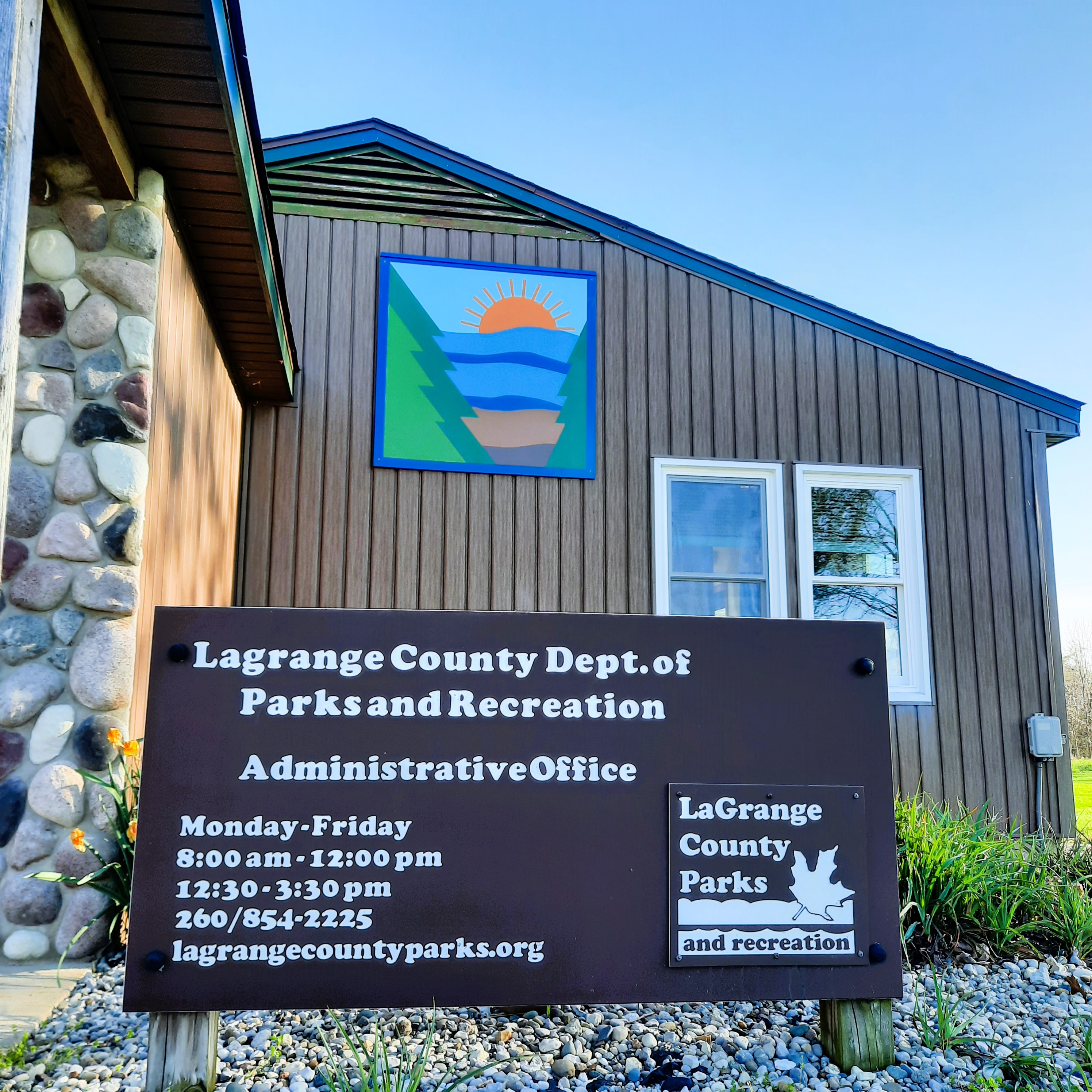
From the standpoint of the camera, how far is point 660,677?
7.61ft

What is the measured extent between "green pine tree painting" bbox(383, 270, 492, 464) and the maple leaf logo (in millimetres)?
3666

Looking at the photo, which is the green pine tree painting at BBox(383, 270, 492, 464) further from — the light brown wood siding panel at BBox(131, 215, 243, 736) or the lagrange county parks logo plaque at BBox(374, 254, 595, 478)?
the light brown wood siding panel at BBox(131, 215, 243, 736)

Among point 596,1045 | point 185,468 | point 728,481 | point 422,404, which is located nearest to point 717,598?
point 728,481

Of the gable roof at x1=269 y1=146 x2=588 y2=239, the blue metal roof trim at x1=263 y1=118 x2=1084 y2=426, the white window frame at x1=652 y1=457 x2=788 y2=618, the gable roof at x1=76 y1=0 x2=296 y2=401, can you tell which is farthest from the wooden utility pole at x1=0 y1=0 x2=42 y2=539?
the white window frame at x1=652 y1=457 x2=788 y2=618

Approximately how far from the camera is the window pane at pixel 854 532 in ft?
19.3

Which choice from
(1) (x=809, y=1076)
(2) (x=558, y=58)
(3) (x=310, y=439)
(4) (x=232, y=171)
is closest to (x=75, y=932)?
(1) (x=809, y=1076)

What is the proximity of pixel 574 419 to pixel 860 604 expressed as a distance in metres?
2.36

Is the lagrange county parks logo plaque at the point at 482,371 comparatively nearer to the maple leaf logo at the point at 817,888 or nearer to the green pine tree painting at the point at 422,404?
the green pine tree painting at the point at 422,404

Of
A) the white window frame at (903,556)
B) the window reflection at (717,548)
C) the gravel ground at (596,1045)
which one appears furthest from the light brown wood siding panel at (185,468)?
the white window frame at (903,556)

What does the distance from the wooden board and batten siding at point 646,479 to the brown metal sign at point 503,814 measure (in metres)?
3.10

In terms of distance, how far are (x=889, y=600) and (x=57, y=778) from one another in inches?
200

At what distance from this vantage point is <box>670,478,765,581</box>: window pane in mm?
5738

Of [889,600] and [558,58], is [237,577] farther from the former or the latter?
[558,58]

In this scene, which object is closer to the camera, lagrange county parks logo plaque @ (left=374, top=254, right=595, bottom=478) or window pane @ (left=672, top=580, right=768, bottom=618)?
lagrange county parks logo plaque @ (left=374, top=254, right=595, bottom=478)
